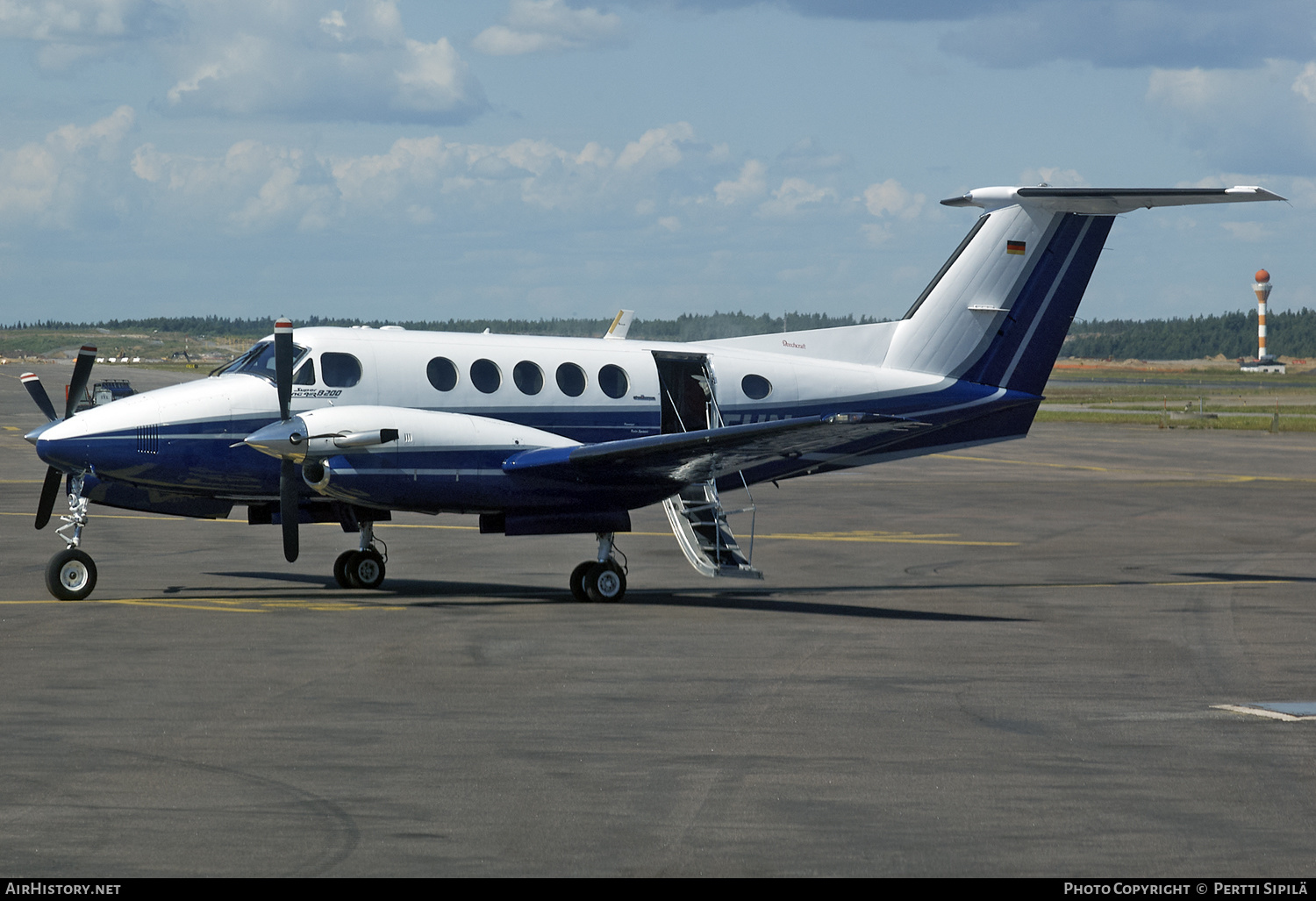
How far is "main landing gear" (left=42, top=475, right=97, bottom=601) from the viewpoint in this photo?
54.6ft

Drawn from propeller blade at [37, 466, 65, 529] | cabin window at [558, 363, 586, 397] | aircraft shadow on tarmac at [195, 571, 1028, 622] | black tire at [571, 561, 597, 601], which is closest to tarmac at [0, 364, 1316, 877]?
aircraft shadow on tarmac at [195, 571, 1028, 622]

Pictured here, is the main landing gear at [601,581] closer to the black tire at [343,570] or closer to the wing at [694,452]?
the wing at [694,452]

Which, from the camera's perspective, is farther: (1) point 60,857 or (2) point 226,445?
(2) point 226,445

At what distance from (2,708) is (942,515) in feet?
69.4

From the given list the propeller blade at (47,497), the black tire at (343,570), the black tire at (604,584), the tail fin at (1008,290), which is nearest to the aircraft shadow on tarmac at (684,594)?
the black tire at (343,570)

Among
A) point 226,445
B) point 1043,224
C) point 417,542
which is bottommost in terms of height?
point 417,542

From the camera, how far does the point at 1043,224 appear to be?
67.6 feet

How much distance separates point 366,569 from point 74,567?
3584mm

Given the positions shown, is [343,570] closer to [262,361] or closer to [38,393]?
[262,361]

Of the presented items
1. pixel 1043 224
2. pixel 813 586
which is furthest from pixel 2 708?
pixel 1043 224

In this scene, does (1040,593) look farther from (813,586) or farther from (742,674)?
(742,674)

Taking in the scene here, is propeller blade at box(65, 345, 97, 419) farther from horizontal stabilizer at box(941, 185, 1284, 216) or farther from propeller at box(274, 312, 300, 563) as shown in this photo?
horizontal stabilizer at box(941, 185, 1284, 216)

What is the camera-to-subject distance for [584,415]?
18422 millimetres

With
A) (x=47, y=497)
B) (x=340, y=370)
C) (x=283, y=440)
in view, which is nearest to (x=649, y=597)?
(x=340, y=370)
